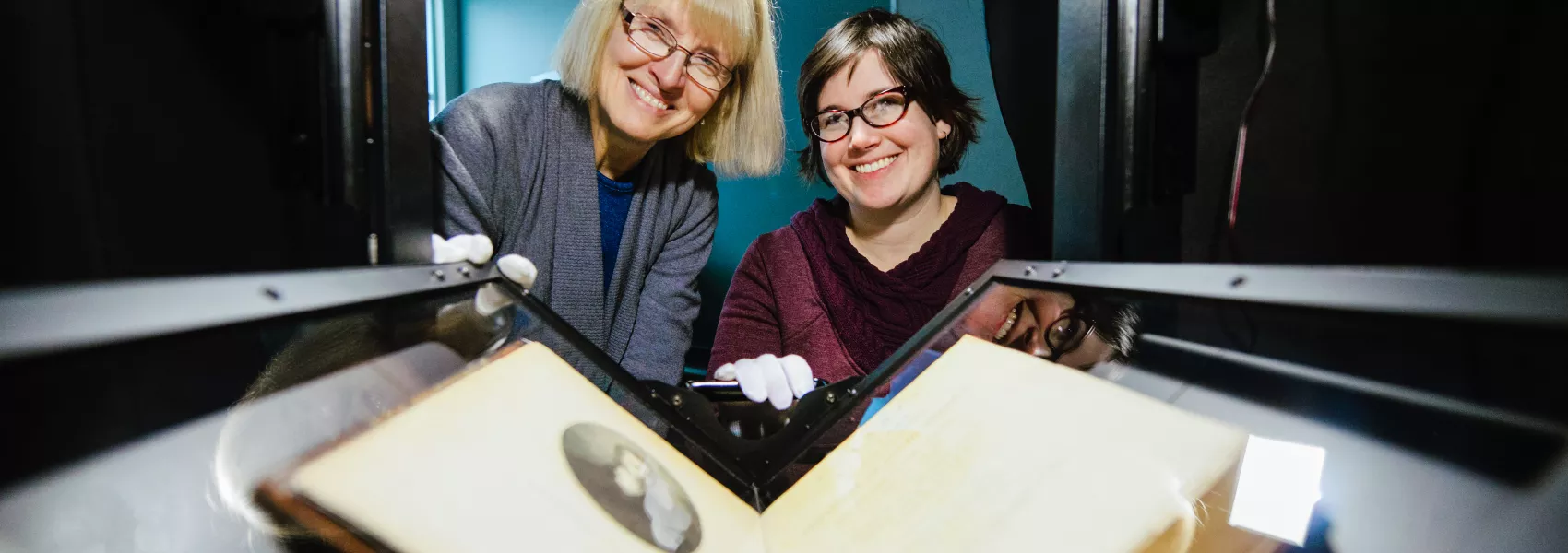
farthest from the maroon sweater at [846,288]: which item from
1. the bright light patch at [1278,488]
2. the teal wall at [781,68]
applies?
the bright light patch at [1278,488]

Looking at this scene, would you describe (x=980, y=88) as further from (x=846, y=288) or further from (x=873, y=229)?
(x=846, y=288)

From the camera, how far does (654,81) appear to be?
114 centimetres

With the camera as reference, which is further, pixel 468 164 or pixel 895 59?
pixel 895 59

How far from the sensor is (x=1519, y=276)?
0.26 metres

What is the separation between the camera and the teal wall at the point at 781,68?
65.2 inches

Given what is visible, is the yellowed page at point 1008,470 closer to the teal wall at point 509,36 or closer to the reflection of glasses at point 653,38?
the reflection of glasses at point 653,38

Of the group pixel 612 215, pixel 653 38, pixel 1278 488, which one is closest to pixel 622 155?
pixel 612 215

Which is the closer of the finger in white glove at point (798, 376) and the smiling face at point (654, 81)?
the finger in white glove at point (798, 376)

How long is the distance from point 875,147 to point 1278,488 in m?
0.93

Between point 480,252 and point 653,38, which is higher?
point 653,38

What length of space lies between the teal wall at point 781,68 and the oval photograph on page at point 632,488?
1.16 metres

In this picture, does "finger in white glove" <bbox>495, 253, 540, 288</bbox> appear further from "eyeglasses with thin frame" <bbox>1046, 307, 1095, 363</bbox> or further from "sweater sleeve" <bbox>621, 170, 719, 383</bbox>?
"eyeglasses with thin frame" <bbox>1046, 307, 1095, 363</bbox>

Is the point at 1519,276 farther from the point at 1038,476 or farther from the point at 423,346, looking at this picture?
the point at 423,346

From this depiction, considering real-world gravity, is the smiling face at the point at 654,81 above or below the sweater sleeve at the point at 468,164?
above
